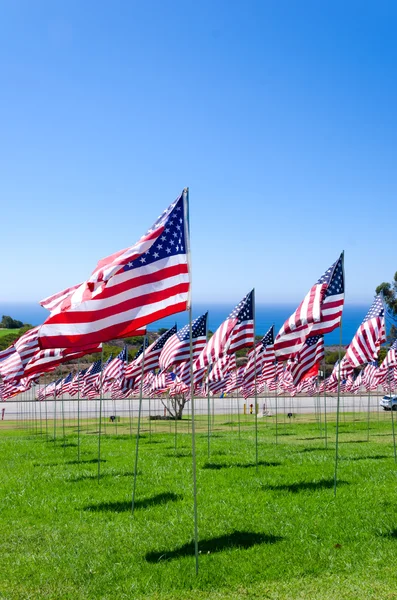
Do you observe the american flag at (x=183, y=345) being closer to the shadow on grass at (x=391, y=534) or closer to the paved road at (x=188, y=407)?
the shadow on grass at (x=391, y=534)

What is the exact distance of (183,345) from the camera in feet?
86.9

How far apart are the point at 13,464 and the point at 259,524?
1351 cm

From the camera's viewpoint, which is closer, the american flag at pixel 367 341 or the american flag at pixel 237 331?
the american flag at pixel 237 331

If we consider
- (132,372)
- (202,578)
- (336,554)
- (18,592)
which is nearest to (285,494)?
(336,554)

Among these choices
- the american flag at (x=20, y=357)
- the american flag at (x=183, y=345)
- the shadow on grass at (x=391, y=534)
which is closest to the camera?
the shadow on grass at (x=391, y=534)

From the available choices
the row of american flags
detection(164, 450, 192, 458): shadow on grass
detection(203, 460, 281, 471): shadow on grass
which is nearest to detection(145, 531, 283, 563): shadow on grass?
the row of american flags

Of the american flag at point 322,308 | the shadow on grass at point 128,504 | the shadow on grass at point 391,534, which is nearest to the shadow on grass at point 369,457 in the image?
the american flag at point 322,308

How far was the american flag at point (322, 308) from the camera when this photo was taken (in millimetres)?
18281

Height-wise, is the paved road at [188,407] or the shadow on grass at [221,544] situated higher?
the shadow on grass at [221,544]

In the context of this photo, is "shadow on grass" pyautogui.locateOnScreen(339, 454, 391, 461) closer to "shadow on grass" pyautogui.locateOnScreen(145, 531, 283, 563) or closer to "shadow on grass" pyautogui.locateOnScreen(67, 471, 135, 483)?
"shadow on grass" pyautogui.locateOnScreen(67, 471, 135, 483)

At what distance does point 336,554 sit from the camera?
11.6 meters

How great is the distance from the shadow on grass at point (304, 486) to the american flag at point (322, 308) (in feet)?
12.4

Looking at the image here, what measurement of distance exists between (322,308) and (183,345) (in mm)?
8960

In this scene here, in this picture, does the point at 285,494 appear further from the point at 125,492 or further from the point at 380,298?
the point at 380,298
